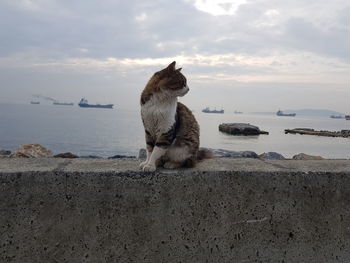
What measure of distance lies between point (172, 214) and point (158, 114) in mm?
699

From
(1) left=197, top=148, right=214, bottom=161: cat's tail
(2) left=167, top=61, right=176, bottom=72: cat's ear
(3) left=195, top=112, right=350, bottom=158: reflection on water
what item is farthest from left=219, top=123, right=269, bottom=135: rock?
(2) left=167, top=61, right=176, bottom=72: cat's ear

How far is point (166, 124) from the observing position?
2414mm

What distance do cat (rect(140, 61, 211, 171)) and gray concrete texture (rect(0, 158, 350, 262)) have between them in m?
0.15

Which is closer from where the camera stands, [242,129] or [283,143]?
[283,143]

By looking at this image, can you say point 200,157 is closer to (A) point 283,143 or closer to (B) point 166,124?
(B) point 166,124

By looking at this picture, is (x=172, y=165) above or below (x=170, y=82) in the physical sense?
below

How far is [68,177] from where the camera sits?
7.20 feet

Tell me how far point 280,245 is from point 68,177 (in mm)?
1526

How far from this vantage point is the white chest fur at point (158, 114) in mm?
2408

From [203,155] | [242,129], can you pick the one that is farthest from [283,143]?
[203,155]

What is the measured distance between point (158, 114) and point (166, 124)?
9cm

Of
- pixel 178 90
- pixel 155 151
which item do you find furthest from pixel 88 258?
pixel 178 90

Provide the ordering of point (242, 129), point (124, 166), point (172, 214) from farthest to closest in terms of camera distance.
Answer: point (242, 129) < point (124, 166) < point (172, 214)

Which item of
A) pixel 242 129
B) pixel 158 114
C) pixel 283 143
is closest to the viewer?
pixel 158 114
